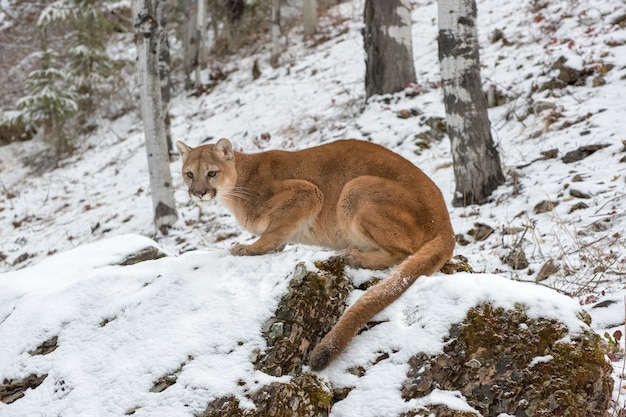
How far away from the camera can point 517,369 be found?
291 cm

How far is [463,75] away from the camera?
6965mm

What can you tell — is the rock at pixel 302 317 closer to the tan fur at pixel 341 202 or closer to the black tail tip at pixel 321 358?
the black tail tip at pixel 321 358

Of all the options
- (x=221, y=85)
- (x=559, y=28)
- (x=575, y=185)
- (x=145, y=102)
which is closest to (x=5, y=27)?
(x=221, y=85)

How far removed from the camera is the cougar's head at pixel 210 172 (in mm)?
4922

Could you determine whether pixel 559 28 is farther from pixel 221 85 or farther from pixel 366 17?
pixel 221 85

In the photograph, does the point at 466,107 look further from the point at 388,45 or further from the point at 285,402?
the point at 285,402

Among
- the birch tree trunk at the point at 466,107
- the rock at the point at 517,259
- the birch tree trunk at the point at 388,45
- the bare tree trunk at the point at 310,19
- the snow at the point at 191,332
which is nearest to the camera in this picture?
the snow at the point at 191,332

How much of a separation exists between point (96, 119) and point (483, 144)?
15.9 meters

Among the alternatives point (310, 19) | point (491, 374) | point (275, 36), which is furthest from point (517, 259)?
point (310, 19)

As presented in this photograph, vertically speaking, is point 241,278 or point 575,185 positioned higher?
point 241,278

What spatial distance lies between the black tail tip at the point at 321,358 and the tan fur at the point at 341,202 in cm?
47

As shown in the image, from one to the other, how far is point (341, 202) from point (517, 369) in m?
1.98

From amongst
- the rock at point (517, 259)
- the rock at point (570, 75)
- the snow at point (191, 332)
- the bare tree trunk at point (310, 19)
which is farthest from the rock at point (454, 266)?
the bare tree trunk at point (310, 19)

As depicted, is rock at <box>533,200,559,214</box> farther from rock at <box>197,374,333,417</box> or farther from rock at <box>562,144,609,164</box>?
rock at <box>197,374,333,417</box>
